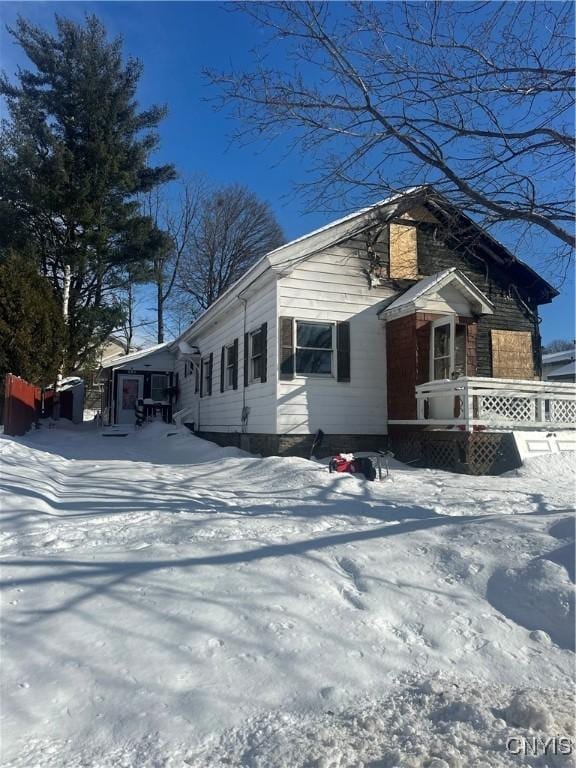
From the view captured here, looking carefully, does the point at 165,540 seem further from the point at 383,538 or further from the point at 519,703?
the point at 519,703

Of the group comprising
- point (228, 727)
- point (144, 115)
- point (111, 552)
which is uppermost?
point (144, 115)

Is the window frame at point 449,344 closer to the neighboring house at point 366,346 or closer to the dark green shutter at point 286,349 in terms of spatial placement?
the neighboring house at point 366,346

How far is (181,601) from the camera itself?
3.22 metres

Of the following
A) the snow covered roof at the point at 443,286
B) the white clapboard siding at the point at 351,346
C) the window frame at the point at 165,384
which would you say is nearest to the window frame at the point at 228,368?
the white clapboard siding at the point at 351,346

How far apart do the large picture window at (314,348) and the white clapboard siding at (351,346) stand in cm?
19

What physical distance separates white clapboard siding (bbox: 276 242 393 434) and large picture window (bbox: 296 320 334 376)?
7.3 inches

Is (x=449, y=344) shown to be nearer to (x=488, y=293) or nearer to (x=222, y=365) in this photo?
(x=488, y=293)

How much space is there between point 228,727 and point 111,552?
2026 millimetres

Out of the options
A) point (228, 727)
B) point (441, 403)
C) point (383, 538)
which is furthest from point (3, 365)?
point (228, 727)

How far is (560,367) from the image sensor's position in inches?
1334

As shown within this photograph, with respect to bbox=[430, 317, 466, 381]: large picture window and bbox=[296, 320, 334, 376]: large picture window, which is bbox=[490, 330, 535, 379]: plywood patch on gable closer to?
bbox=[430, 317, 466, 381]: large picture window

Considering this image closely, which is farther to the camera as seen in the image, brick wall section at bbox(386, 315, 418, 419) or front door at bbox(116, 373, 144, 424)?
front door at bbox(116, 373, 144, 424)

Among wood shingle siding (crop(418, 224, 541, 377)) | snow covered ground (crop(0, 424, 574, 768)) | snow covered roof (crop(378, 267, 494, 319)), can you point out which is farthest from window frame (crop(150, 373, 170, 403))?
snow covered ground (crop(0, 424, 574, 768))

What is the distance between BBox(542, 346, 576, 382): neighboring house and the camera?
31328 millimetres
